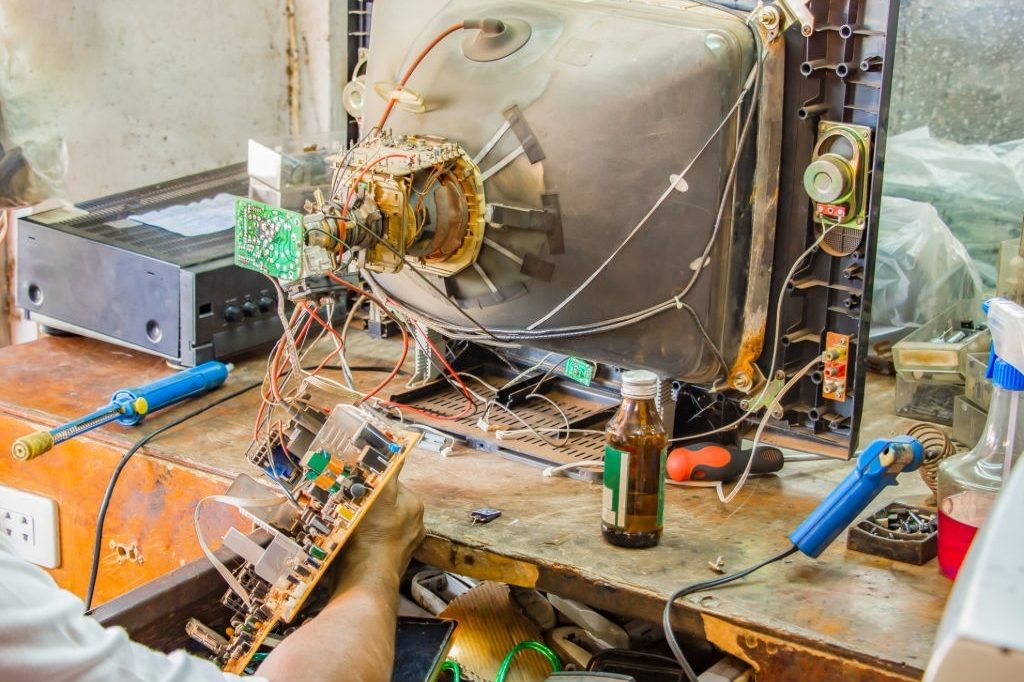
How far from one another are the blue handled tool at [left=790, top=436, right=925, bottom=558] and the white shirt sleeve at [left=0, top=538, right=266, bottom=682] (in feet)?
2.18

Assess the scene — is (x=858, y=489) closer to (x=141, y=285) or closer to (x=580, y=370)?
(x=580, y=370)

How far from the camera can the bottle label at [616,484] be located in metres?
1.28

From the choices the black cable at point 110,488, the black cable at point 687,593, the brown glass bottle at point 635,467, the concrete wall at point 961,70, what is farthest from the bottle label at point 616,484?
the concrete wall at point 961,70

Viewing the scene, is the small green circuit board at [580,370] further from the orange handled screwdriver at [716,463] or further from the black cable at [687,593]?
the black cable at [687,593]

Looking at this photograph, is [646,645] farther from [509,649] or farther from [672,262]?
[672,262]

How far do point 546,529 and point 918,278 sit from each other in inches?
34.1

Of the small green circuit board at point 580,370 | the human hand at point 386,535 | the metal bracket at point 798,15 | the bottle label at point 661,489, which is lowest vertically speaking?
the human hand at point 386,535

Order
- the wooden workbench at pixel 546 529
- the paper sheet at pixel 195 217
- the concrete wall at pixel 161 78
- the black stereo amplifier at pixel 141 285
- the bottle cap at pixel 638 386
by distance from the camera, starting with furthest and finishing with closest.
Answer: the concrete wall at pixel 161 78
the paper sheet at pixel 195 217
the black stereo amplifier at pixel 141 285
the bottle cap at pixel 638 386
the wooden workbench at pixel 546 529

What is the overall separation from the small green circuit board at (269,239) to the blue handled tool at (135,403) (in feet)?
1.16

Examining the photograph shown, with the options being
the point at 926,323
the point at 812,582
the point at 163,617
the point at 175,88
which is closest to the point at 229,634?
the point at 163,617

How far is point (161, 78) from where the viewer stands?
8.04ft

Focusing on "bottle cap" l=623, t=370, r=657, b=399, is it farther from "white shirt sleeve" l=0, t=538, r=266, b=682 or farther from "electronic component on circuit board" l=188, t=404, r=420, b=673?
"white shirt sleeve" l=0, t=538, r=266, b=682

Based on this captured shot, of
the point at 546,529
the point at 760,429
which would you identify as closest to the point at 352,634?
the point at 546,529

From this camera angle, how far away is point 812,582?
4.07ft
